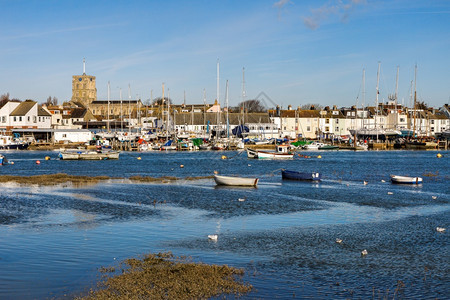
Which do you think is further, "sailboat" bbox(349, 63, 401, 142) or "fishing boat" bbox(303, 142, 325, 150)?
"sailboat" bbox(349, 63, 401, 142)

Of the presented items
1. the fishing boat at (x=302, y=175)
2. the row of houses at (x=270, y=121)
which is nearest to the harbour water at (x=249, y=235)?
the fishing boat at (x=302, y=175)

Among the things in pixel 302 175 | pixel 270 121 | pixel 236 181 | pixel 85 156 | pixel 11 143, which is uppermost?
pixel 270 121

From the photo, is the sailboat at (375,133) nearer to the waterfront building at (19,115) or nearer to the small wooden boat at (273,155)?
the small wooden boat at (273,155)

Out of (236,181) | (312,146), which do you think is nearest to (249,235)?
(236,181)

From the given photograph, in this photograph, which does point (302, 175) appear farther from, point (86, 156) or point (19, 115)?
point (19, 115)

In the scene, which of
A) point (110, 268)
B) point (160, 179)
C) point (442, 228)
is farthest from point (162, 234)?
point (160, 179)

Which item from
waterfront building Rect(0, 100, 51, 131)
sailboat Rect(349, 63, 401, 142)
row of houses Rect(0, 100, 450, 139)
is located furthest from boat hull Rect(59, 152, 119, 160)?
sailboat Rect(349, 63, 401, 142)

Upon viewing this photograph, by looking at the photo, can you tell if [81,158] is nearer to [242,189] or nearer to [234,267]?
[242,189]

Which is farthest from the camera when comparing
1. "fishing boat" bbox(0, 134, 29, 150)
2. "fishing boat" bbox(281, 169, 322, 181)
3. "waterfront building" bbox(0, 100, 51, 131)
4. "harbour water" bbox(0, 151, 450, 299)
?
"waterfront building" bbox(0, 100, 51, 131)

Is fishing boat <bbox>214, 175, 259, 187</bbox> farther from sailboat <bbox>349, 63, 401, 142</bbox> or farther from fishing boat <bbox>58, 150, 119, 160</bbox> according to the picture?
sailboat <bbox>349, 63, 401, 142</bbox>

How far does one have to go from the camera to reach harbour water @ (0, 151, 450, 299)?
18984mm

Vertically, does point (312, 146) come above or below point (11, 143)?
below

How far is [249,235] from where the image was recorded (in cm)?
2742

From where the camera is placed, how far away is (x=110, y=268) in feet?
66.1
